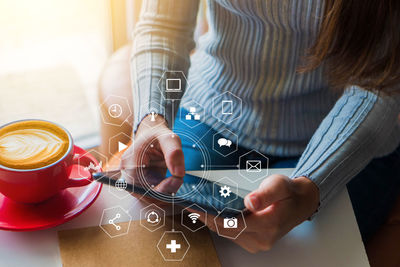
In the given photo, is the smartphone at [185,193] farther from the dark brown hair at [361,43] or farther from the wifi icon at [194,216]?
the dark brown hair at [361,43]

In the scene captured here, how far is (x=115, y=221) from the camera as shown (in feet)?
1.26

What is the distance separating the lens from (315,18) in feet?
1.54

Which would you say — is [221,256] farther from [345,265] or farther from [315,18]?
[315,18]

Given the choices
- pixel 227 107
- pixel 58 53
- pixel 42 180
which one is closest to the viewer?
pixel 42 180

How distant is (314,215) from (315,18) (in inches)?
8.3

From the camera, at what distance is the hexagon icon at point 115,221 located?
37 cm

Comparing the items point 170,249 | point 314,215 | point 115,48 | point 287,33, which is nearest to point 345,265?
point 314,215

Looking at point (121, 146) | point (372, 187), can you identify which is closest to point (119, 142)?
point (121, 146)

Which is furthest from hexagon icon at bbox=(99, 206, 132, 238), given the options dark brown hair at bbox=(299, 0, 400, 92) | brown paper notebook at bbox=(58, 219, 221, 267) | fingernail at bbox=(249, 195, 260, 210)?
dark brown hair at bbox=(299, 0, 400, 92)

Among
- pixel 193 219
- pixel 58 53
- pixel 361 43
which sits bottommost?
pixel 58 53

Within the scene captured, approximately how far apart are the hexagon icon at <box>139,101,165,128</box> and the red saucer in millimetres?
77

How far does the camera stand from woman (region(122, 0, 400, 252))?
0.43 m

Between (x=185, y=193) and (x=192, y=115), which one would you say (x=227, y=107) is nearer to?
(x=192, y=115)

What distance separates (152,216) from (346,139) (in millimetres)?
220
